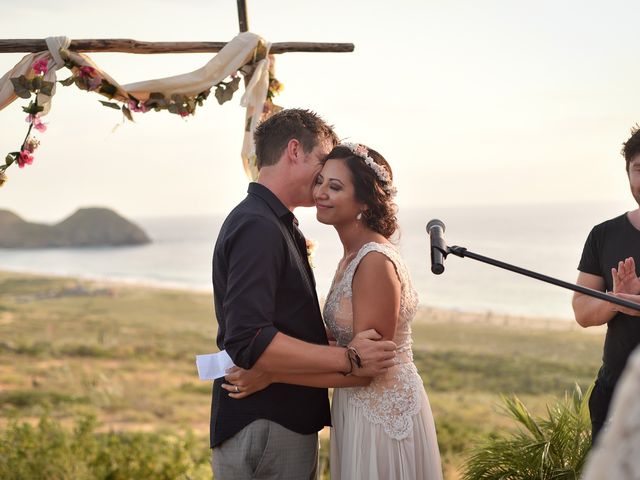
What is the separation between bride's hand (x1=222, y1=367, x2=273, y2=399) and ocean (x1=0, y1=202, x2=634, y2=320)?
3073 centimetres

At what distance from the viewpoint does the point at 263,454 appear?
2.80 meters

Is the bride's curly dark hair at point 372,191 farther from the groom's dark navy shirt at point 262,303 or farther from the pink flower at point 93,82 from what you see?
the pink flower at point 93,82

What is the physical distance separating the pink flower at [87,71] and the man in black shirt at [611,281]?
240 cm

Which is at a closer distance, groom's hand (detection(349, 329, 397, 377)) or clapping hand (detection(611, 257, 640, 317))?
groom's hand (detection(349, 329, 397, 377))

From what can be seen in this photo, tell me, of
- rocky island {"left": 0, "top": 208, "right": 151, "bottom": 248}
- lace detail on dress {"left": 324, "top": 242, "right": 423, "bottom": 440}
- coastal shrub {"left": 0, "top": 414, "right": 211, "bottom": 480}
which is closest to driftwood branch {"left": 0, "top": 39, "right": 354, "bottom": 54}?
lace detail on dress {"left": 324, "top": 242, "right": 423, "bottom": 440}

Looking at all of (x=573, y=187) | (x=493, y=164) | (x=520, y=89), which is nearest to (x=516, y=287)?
(x=520, y=89)

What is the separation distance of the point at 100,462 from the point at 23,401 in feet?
27.9

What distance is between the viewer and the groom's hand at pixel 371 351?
274cm

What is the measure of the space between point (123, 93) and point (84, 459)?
3.24 meters

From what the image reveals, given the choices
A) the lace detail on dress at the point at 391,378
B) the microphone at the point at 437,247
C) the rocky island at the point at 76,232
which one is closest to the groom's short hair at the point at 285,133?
the lace detail on dress at the point at 391,378

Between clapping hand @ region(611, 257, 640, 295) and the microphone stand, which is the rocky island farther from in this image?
the microphone stand

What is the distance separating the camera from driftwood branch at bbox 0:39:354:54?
12.4 ft

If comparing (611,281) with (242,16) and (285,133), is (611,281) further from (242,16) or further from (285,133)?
(242,16)

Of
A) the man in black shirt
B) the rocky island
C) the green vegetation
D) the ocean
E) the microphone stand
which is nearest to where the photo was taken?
the microphone stand
